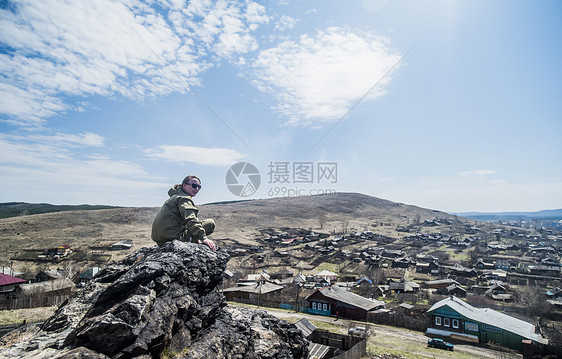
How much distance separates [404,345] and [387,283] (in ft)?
118

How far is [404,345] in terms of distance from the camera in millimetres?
28203

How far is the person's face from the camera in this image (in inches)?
296

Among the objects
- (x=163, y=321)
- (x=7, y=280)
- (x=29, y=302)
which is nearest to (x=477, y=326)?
(x=163, y=321)

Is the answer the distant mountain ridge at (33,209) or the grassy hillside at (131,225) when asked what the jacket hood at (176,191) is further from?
the distant mountain ridge at (33,209)

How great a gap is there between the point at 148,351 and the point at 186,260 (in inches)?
79.7

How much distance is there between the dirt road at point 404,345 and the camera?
25634 millimetres

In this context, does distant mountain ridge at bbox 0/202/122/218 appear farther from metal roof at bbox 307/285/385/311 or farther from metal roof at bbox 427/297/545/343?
metal roof at bbox 427/297/545/343

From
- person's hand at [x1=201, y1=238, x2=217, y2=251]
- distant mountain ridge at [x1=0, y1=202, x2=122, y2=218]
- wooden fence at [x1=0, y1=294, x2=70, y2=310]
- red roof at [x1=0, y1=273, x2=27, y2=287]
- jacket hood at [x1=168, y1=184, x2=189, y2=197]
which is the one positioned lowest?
wooden fence at [x1=0, y1=294, x2=70, y2=310]

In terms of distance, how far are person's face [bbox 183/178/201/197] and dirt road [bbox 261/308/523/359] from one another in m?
19.9

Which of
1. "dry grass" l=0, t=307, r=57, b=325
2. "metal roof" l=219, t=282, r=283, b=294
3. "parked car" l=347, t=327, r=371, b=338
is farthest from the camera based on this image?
"metal roof" l=219, t=282, r=283, b=294

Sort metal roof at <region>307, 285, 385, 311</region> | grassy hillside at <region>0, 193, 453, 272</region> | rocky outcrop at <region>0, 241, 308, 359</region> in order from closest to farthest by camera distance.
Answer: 1. rocky outcrop at <region>0, 241, 308, 359</region>
2. metal roof at <region>307, 285, 385, 311</region>
3. grassy hillside at <region>0, 193, 453, 272</region>

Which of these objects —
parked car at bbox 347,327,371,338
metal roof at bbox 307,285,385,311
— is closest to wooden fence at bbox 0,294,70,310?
parked car at bbox 347,327,371,338

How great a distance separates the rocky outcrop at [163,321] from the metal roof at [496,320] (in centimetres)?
3672

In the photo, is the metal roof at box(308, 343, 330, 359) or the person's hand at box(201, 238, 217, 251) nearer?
the person's hand at box(201, 238, 217, 251)
